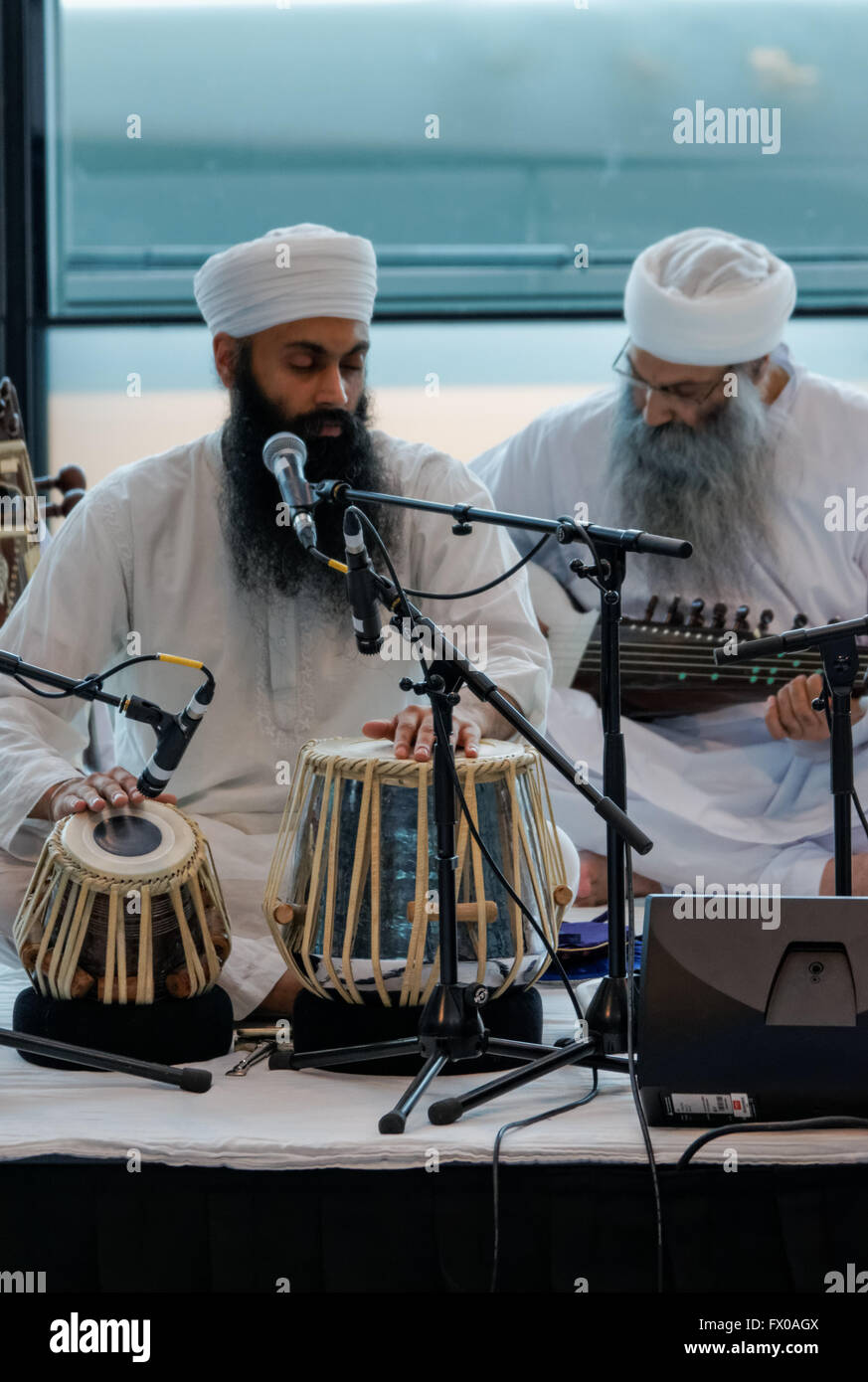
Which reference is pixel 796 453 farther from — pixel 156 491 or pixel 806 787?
pixel 156 491

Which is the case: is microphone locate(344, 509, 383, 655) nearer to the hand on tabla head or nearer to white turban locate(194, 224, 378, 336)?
the hand on tabla head

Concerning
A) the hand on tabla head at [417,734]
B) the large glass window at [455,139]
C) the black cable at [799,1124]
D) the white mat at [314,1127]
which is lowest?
the white mat at [314,1127]

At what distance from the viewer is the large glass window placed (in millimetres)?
5047

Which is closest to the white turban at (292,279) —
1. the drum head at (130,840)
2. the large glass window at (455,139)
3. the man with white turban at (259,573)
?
the man with white turban at (259,573)

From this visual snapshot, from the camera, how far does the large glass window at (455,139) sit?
505 cm

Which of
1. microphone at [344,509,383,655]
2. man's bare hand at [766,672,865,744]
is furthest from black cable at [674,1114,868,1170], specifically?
man's bare hand at [766,672,865,744]

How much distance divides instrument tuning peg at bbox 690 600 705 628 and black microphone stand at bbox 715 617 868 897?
1347 mm

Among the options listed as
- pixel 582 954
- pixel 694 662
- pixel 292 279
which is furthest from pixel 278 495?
pixel 694 662

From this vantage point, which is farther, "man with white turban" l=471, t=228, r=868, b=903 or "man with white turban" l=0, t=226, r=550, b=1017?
"man with white turban" l=471, t=228, r=868, b=903

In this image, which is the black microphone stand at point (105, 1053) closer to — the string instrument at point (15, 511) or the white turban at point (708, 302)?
the string instrument at point (15, 511)

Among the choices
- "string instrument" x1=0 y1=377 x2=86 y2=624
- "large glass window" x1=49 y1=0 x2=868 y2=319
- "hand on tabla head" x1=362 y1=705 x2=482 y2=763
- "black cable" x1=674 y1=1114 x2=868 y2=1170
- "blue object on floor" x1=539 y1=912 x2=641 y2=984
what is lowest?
"blue object on floor" x1=539 y1=912 x2=641 y2=984

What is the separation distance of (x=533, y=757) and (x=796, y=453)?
1788mm

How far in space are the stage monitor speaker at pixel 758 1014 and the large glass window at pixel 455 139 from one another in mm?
3341

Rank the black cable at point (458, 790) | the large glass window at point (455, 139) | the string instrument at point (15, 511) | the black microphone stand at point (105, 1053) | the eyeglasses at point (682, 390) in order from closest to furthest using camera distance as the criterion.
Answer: the black cable at point (458, 790) < the black microphone stand at point (105, 1053) < the string instrument at point (15, 511) < the eyeglasses at point (682, 390) < the large glass window at point (455, 139)
